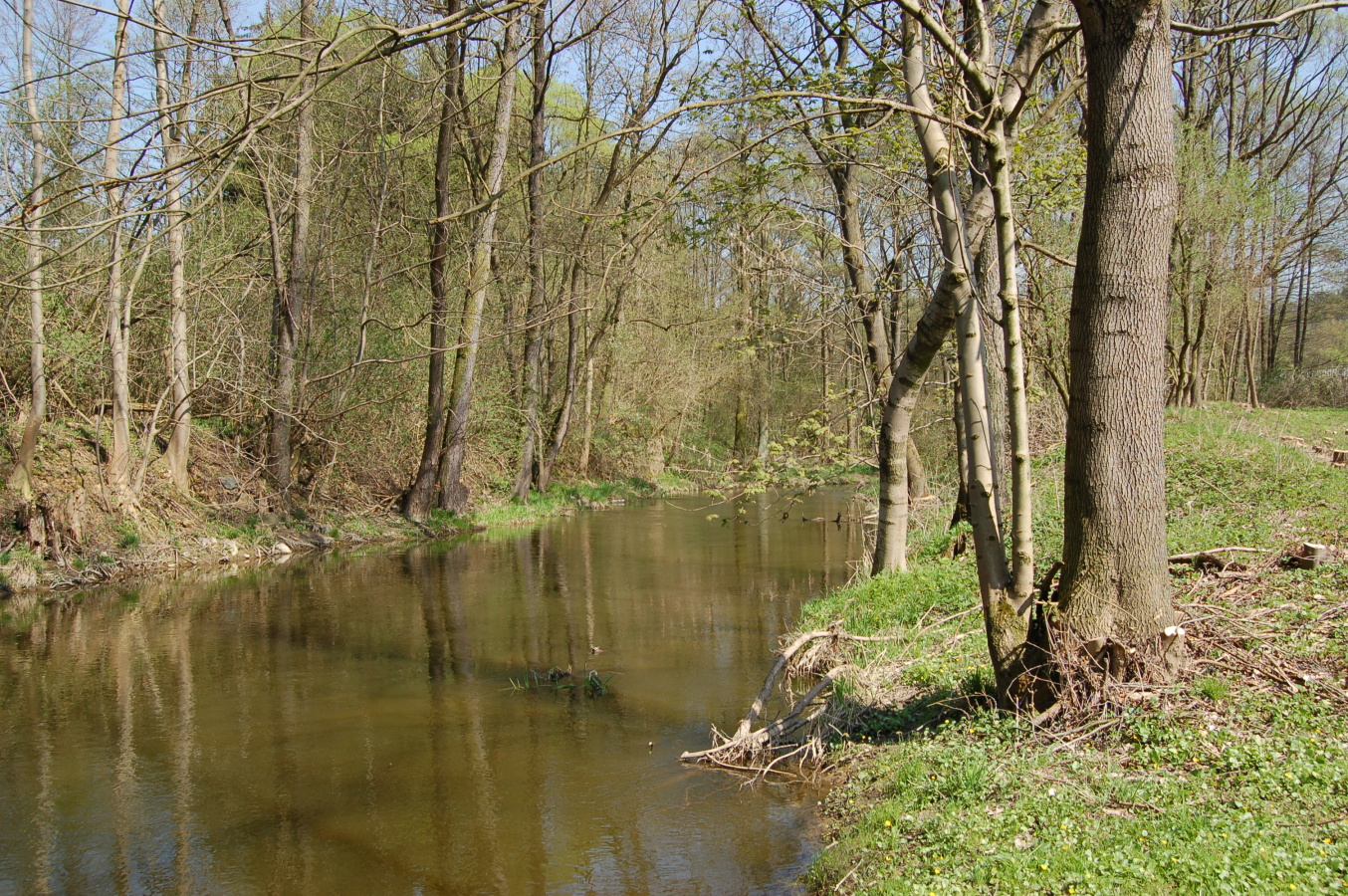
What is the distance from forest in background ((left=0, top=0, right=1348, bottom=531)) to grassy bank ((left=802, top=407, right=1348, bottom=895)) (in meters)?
2.25

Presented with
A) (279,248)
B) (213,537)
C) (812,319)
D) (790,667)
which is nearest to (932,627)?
(790,667)

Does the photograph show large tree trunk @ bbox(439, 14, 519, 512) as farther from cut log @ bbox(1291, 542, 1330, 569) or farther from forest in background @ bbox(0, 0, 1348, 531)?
cut log @ bbox(1291, 542, 1330, 569)

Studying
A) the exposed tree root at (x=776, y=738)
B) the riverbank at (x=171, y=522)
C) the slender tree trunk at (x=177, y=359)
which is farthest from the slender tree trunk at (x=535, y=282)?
the exposed tree root at (x=776, y=738)

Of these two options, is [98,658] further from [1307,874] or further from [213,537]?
[1307,874]

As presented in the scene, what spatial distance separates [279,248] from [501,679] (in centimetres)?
1133

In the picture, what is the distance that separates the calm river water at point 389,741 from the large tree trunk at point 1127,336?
2.26 m

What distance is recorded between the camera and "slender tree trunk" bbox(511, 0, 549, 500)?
821 inches

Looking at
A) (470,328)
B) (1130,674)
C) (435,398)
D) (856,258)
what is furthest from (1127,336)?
(435,398)

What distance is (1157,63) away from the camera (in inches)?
195

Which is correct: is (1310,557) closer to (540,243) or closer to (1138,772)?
(1138,772)

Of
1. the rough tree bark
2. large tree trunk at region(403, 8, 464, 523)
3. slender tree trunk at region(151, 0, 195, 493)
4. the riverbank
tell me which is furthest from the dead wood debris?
large tree trunk at region(403, 8, 464, 523)

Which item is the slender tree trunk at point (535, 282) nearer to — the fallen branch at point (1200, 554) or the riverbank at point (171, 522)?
the riverbank at point (171, 522)

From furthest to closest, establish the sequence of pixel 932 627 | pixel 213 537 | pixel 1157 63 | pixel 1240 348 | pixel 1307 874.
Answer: pixel 1240 348 < pixel 213 537 < pixel 932 627 < pixel 1157 63 < pixel 1307 874

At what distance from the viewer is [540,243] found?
21.7 metres
